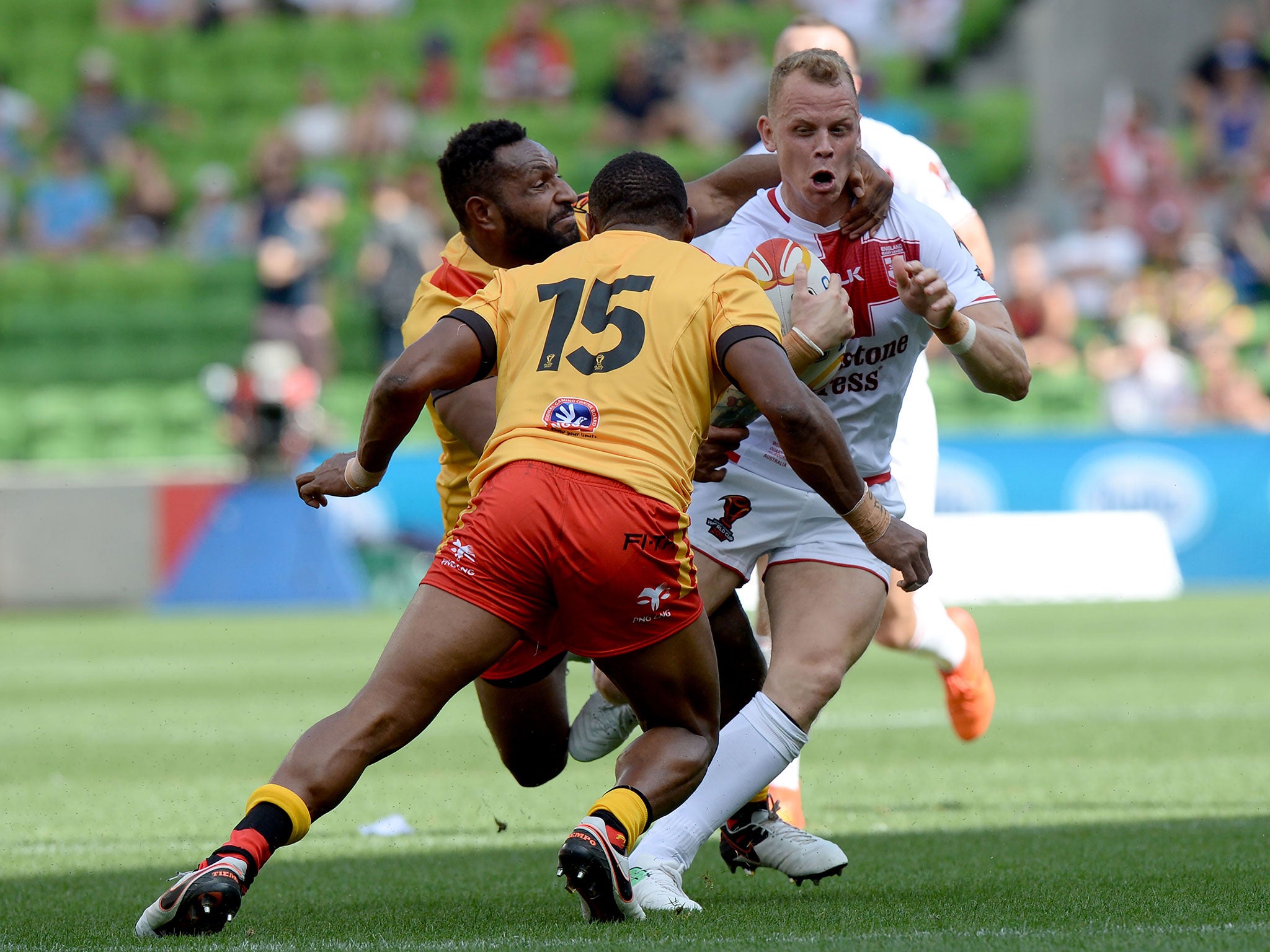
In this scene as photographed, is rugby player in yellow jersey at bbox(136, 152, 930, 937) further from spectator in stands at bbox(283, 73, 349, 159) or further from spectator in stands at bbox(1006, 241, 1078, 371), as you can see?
spectator in stands at bbox(283, 73, 349, 159)

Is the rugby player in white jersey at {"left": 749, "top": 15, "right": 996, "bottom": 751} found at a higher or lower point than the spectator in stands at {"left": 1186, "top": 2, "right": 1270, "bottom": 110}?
lower

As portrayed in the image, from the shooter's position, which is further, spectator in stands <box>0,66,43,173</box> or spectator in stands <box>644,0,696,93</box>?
spectator in stands <box>0,66,43,173</box>

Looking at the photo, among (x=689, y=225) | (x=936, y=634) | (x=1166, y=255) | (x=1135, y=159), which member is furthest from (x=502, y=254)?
(x=1135, y=159)

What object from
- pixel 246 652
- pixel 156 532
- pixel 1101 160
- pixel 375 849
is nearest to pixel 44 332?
pixel 156 532

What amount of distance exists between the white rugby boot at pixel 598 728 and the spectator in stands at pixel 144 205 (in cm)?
1470

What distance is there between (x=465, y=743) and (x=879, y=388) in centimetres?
412

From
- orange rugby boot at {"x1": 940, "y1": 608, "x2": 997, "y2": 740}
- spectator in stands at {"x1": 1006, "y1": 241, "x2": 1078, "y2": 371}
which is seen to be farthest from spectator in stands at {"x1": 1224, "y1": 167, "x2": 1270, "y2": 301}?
orange rugby boot at {"x1": 940, "y1": 608, "x2": 997, "y2": 740}

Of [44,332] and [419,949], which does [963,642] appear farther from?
[44,332]

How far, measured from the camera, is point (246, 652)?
1241cm

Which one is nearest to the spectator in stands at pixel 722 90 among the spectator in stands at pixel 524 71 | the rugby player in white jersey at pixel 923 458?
the spectator in stands at pixel 524 71

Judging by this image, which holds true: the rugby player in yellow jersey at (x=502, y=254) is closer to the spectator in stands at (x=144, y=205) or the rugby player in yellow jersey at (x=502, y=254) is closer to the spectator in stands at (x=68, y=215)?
the spectator in stands at (x=144, y=205)

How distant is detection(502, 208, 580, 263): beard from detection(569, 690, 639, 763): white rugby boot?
1.45 metres

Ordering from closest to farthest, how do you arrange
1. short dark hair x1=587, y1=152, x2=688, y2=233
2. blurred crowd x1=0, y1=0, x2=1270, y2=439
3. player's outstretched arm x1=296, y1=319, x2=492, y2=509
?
1. player's outstretched arm x1=296, y1=319, x2=492, y2=509
2. short dark hair x1=587, y1=152, x2=688, y2=233
3. blurred crowd x1=0, y1=0, x2=1270, y2=439

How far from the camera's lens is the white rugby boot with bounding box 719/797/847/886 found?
15.8ft
